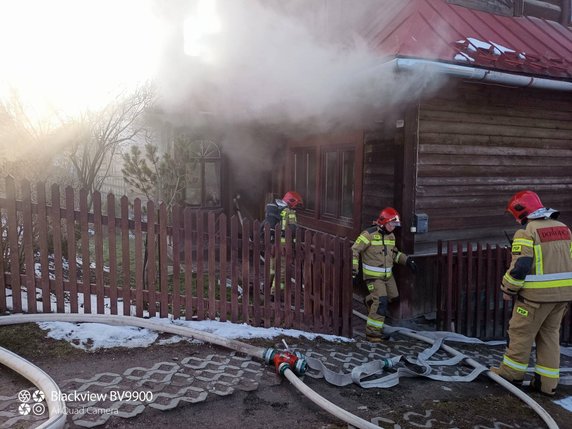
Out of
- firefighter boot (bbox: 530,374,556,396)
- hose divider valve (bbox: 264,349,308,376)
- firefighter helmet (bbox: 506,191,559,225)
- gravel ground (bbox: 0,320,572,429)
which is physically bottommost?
firefighter boot (bbox: 530,374,556,396)

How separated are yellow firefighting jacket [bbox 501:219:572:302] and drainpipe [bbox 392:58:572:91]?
6.77 feet

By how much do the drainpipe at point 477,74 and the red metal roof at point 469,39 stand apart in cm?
10

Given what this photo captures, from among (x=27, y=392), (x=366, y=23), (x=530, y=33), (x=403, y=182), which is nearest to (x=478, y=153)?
(x=403, y=182)

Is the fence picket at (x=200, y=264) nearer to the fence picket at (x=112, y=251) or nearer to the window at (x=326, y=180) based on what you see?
the fence picket at (x=112, y=251)

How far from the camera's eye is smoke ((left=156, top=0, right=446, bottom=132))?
20.8ft

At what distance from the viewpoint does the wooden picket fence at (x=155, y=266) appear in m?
4.17

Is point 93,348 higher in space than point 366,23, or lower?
lower

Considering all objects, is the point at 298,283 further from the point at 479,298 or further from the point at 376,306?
the point at 479,298

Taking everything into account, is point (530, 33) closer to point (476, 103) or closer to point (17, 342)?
point (476, 103)

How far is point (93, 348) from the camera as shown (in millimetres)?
3672

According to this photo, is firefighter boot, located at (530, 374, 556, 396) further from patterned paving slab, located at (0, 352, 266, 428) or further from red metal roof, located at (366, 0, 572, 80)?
red metal roof, located at (366, 0, 572, 80)

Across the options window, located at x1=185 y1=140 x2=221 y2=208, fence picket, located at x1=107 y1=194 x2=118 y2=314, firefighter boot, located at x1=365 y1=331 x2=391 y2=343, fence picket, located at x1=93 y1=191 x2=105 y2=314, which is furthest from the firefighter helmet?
window, located at x1=185 y1=140 x2=221 y2=208

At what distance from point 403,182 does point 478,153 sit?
4.70ft

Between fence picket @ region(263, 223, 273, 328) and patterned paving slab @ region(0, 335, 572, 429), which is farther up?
fence picket @ region(263, 223, 273, 328)
